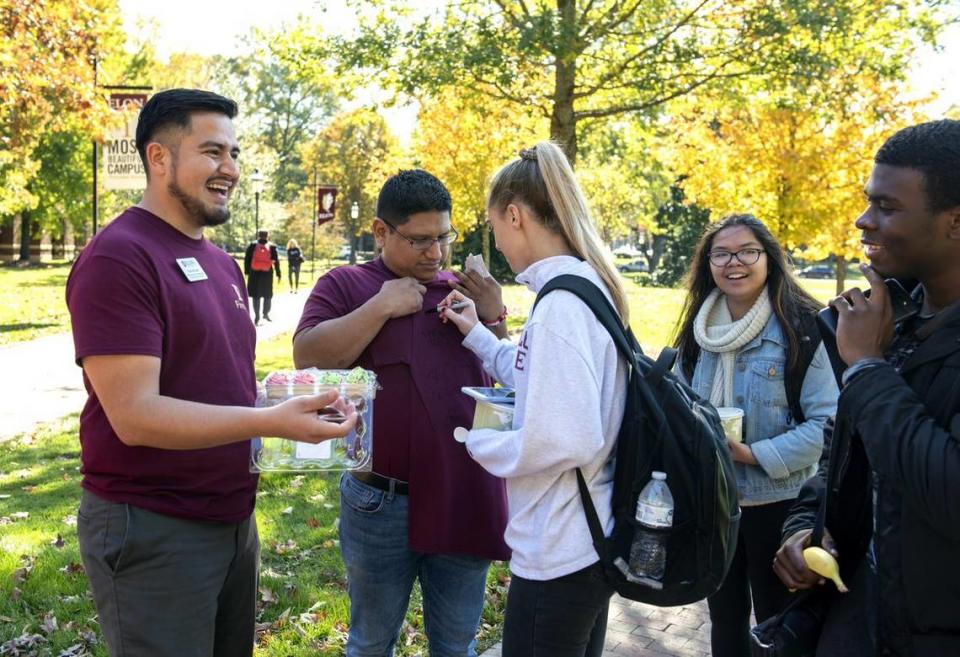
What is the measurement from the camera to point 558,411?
2215mm

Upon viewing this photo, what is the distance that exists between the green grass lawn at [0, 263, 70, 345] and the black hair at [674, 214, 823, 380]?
36.5ft

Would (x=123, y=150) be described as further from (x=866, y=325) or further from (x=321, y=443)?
(x=866, y=325)

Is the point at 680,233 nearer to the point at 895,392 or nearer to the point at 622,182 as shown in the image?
the point at 622,182

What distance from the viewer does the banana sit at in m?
2.07

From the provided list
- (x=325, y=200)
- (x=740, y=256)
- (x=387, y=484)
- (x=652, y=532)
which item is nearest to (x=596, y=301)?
(x=652, y=532)

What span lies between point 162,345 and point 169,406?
223 mm

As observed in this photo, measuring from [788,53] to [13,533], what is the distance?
992 centimetres

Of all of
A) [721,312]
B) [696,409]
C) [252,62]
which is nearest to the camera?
[696,409]

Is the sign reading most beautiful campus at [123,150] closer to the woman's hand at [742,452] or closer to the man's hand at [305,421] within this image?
the woman's hand at [742,452]

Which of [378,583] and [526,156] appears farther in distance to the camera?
[378,583]

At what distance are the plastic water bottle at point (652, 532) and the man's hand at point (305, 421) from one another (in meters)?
0.87

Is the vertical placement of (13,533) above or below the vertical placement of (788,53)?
below

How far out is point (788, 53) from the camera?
34.0 ft

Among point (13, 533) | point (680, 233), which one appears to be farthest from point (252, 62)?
point (13, 533)
